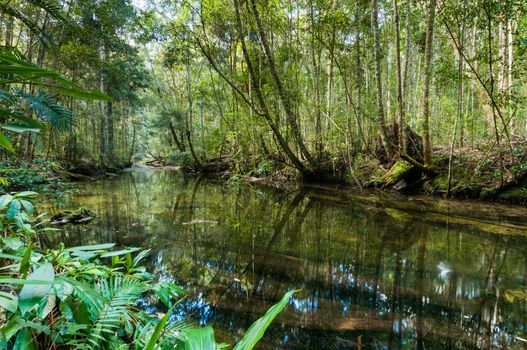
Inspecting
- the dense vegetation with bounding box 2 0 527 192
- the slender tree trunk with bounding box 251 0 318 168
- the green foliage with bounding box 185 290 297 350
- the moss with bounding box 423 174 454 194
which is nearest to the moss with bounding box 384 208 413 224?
the dense vegetation with bounding box 2 0 527 192

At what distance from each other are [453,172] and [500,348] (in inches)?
301

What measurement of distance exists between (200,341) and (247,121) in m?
12.0

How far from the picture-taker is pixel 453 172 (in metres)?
8.45

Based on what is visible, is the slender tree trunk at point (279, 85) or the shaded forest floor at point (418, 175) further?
the slender tree trunk at point (279, 85)

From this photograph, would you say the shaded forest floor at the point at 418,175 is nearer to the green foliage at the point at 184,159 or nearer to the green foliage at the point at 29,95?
the green foliage at the point at 29,95

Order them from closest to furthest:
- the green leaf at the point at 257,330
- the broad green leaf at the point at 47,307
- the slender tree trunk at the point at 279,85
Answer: the green leaf at the point at 257,330
the broad green leaf at the point at 47,307
the slender tree trunk at the point at 279,85

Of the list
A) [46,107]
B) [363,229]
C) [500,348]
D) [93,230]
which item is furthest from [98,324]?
[363,229]

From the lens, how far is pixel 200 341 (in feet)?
2.47

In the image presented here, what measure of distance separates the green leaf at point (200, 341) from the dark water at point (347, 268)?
1.57m

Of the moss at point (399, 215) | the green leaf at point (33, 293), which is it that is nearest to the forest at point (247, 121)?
the green leaf at point (33, 293)

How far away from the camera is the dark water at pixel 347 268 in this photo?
227 centimetres

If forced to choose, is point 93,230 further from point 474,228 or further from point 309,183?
point 309,183

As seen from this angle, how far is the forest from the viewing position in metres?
1.03

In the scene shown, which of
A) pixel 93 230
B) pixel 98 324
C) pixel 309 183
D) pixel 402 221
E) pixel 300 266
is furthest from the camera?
pixel 309 183
